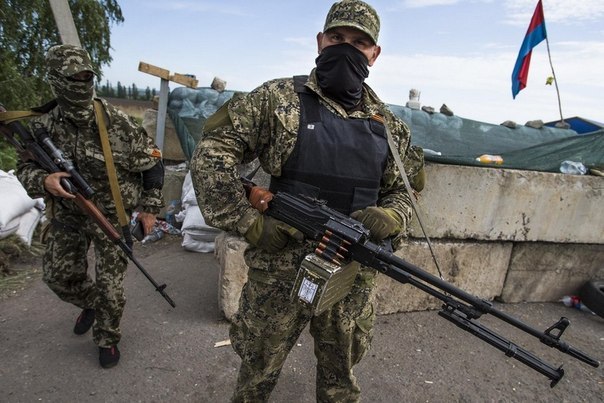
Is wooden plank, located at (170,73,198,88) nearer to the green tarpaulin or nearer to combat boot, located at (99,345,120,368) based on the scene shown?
the green tarpaulin

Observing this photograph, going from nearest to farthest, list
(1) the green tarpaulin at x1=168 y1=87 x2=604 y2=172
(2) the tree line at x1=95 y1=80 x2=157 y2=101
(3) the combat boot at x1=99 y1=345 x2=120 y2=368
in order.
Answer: (3) the combat boot at x1=99 y1=345 x2=120 y2=368, (1) the green tarpaulin at x1=168 y1=87 x2=604 y2=172, (2) the tree line at x1=95 y1=80 x2=157 y2=101

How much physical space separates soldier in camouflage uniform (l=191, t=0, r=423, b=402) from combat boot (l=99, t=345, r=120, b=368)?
3.88 ft

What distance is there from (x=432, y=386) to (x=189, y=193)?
3.41 meters

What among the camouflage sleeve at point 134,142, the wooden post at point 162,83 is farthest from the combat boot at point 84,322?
the wooden post at point 162,83

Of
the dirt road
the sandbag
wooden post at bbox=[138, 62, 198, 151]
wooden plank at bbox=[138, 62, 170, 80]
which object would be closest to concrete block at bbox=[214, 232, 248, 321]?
the dirt road

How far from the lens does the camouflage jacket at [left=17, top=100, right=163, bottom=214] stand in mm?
2412

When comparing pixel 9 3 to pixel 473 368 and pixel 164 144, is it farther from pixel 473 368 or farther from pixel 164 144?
pixel 473 368

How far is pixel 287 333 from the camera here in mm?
1762

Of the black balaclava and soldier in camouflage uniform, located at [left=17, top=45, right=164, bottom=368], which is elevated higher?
the black balaclava

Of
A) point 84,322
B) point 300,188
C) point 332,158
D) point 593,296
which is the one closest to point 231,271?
point 84,322

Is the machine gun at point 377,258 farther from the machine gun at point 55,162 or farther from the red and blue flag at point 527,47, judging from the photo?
the red and blue flag at point 527,47

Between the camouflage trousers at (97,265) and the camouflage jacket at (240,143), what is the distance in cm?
128

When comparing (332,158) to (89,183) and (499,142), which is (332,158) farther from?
(499,142)

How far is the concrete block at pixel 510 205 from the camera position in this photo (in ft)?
11.8
